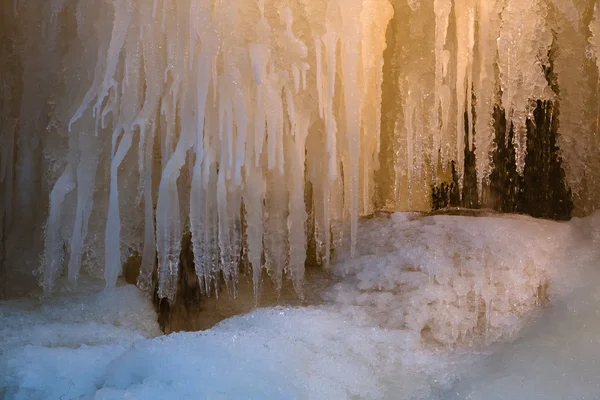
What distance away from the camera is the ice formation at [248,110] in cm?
270

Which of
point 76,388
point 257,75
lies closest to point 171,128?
point 257,75

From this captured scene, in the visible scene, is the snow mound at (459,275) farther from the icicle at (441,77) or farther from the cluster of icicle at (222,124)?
the icicle at (441,77)

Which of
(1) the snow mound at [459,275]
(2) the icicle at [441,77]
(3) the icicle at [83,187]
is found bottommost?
(1) the snow mound at [459,275]

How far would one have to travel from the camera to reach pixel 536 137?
344cm

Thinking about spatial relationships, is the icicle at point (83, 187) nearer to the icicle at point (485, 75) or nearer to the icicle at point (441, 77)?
the icicle at point (441, 77)

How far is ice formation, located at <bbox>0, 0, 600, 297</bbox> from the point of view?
106 inches

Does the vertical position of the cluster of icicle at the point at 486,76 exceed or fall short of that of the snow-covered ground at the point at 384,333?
it exceeds it

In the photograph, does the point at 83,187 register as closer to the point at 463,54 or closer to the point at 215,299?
the point at 215,299

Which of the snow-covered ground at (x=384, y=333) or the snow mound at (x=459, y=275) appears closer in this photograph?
the snow-covered ground at (x=384, y=333)

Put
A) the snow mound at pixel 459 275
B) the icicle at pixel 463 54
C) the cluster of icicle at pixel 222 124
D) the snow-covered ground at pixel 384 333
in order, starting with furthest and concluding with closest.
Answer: the icicle at pixel 463 54 → the cluster of icicle at pixel 222 124 → the snow mound at pixel 459 275 → the snow-covered ground at pixel 384 333

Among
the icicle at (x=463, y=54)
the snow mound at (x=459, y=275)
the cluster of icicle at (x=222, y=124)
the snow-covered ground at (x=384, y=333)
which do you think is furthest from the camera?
the icicle at (x=463, y=54)

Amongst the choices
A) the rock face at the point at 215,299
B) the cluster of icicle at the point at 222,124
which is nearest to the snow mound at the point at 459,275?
the rock face at the point at 215,299

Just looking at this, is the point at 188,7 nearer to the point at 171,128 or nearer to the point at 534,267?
the point at 171,128

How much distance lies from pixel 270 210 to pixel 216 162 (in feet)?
1.24
